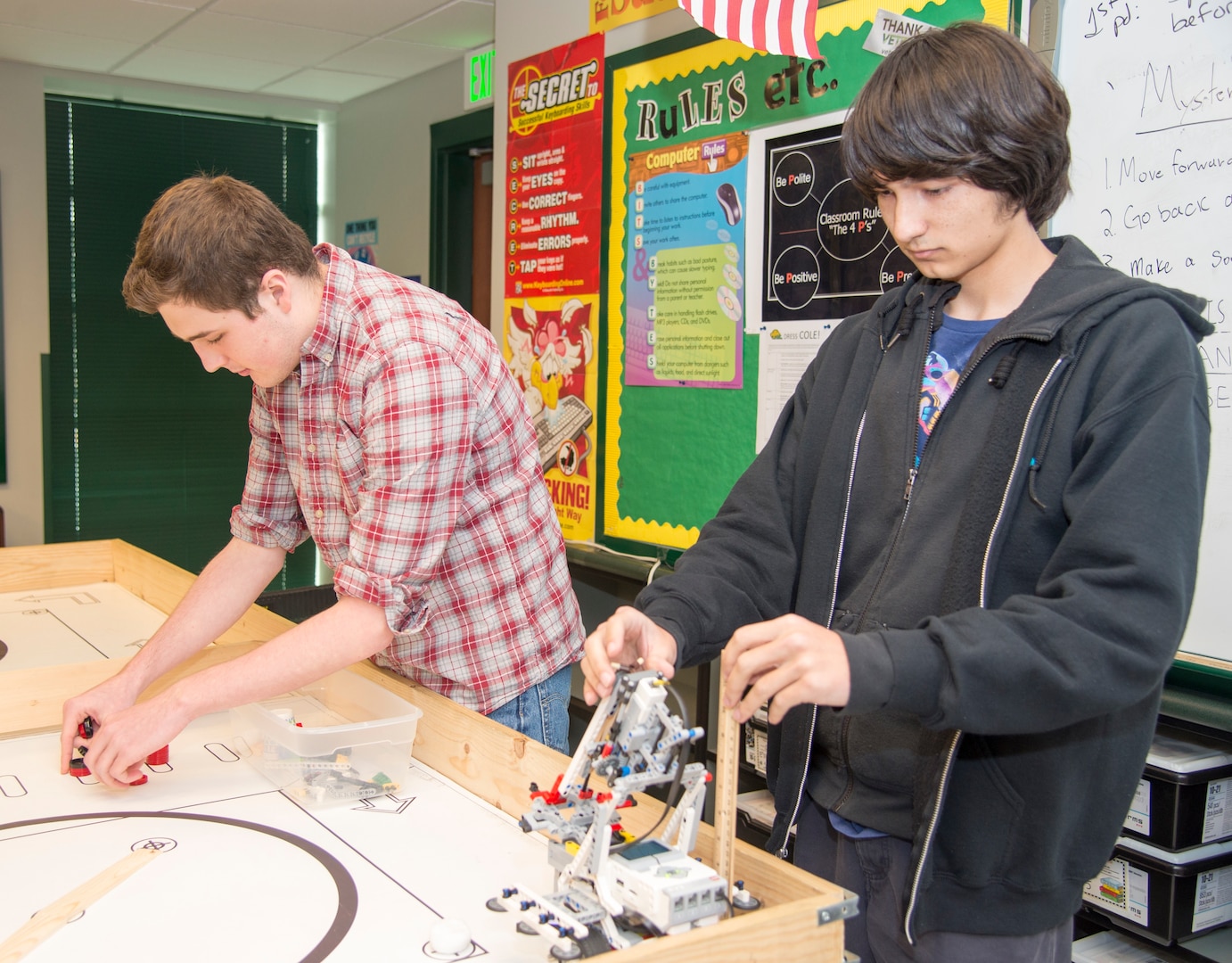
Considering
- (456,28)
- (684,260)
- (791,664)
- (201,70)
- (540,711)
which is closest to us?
(791,664)

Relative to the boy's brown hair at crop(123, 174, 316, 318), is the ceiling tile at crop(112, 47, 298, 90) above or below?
above

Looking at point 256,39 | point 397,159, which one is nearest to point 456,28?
point 256,39

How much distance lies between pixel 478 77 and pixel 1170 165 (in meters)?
3.07

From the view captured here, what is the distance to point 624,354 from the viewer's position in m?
3.00

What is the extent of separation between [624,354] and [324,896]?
208 cm

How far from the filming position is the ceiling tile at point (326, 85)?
5340 mm

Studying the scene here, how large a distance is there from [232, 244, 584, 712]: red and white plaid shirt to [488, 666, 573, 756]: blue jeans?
0.07 ft

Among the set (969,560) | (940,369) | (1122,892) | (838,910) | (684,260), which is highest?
(684,260)

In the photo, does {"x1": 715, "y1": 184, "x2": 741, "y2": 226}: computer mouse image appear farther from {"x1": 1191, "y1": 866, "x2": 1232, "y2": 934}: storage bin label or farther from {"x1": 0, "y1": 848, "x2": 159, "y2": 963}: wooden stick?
{"x1": 0, "y1": 848, "x2": 159, "y2": 963}: wooden stick

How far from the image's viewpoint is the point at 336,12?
167 inches

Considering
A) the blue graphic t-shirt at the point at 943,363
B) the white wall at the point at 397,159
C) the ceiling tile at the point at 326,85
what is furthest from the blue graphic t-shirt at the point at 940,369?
the ceiling tile at the point at 326,85

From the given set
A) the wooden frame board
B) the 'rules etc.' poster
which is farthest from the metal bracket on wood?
the 'rules etc.' poster

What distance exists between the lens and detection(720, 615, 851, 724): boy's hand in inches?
A: 34.4

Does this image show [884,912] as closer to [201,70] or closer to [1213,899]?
[1213,899]
